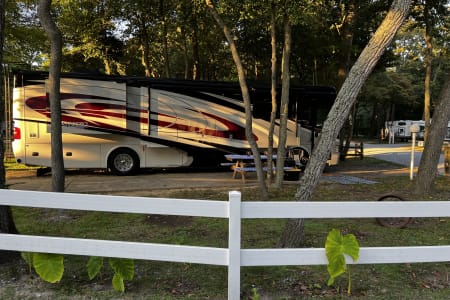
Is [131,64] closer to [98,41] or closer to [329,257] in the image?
[98,41]

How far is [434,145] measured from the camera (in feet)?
28.6

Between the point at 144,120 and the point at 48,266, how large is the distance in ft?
29.0

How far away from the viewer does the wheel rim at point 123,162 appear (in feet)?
40.4

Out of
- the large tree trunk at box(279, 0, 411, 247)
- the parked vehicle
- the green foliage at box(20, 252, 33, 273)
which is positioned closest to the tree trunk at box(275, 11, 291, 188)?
the large tree trunk at box(279, 0, 411, 247)

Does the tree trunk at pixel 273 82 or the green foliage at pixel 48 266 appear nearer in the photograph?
the green foliage at pixel 48 266

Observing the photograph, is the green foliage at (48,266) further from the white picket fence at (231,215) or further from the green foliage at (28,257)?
the green foliage at (28,257)

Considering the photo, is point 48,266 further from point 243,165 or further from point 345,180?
point 345,180

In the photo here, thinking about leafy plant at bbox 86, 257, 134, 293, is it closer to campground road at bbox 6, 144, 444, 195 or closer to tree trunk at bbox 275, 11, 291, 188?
campground road at bbox 6, 144, 444, 195

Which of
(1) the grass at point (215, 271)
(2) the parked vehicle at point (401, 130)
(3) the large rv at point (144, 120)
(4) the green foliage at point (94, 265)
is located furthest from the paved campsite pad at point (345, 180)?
(2) the parked vehicle at point (401, 130)

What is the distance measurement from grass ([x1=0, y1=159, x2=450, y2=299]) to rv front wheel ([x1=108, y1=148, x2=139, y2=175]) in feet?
17.7

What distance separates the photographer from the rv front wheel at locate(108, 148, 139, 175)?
483 inches

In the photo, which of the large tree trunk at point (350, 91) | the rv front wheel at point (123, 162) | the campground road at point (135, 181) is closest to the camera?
the large tree trunk at point (350, 91)

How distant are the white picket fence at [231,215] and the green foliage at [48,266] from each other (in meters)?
0.10

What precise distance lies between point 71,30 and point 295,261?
1587 cm
